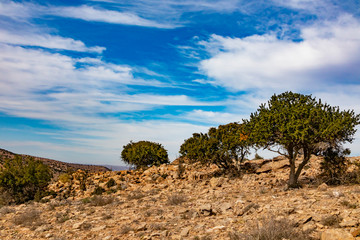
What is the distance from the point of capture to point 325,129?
1711 cm

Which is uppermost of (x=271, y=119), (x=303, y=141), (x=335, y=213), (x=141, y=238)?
(x=271, y=119)

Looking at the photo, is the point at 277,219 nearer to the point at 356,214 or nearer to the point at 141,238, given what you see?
the point at 356,214

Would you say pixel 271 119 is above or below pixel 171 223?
above

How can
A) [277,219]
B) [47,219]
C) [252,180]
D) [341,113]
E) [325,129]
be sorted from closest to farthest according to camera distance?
[277,219]
[47,219]
[325,129]
[341,113]
[252,180]

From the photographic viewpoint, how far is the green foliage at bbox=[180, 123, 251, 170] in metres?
25.4

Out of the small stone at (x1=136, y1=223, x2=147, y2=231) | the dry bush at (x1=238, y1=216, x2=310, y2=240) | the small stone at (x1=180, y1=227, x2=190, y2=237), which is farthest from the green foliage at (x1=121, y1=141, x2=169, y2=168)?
the dry bush at (x1=238, y1=216, x2=310, y2=240)

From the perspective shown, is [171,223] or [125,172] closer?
[171,223]

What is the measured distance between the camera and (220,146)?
26062 millimetres

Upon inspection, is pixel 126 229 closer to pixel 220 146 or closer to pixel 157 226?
pixel 157 226

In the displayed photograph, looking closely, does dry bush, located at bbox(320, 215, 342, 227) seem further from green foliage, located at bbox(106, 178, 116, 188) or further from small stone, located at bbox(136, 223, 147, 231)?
green foliage, located at bbox(106, 178, 116, 188)

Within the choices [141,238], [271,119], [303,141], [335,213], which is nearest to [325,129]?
[303,141]

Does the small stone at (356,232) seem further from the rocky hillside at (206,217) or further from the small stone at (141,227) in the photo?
the small stone at (141,227)

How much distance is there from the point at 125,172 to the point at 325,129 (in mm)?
21123

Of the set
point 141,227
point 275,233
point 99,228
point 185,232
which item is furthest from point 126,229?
point 275,233
